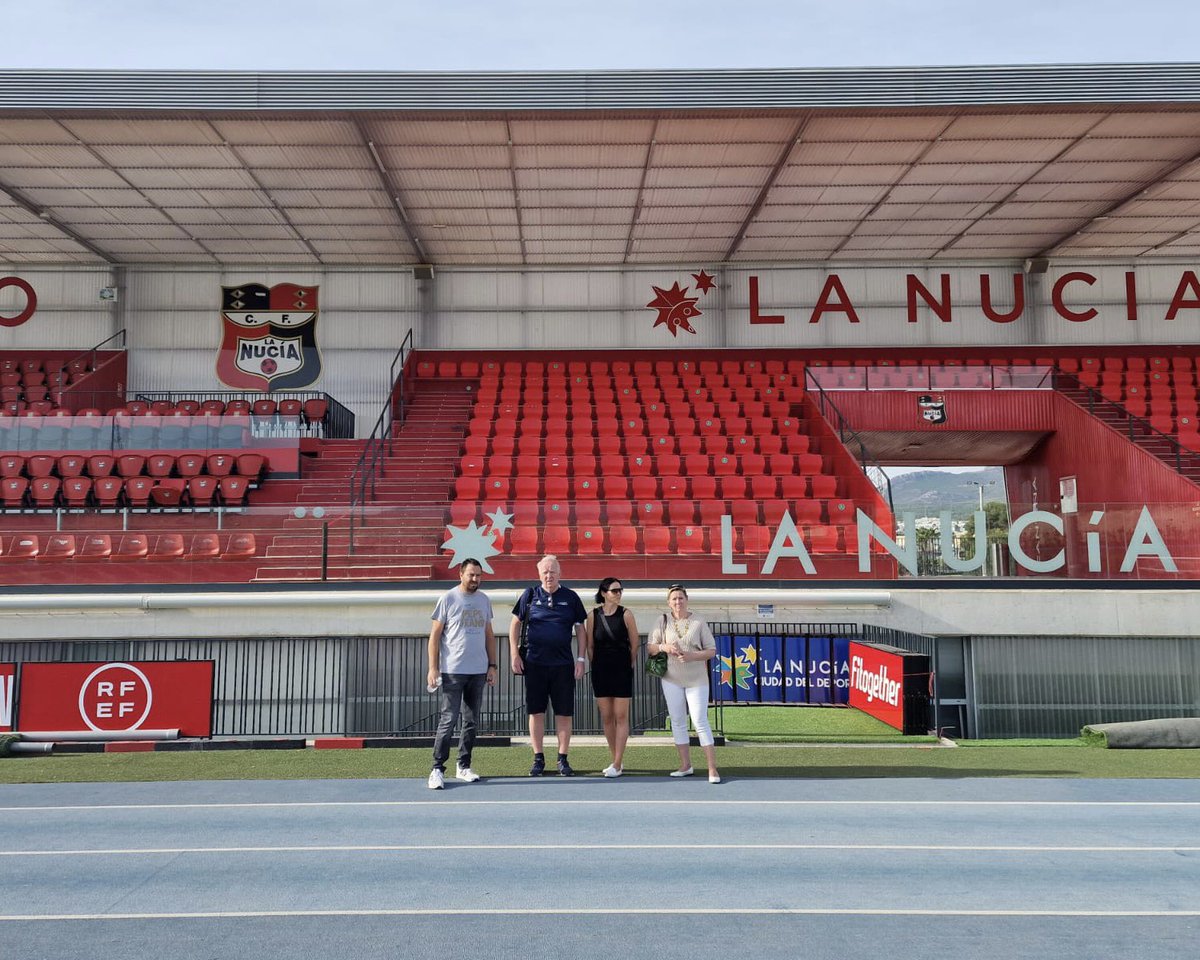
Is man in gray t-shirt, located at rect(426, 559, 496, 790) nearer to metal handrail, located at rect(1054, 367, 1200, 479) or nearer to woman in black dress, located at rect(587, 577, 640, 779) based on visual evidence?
woman in black dress, located at rect(587, 577, 640, 779)

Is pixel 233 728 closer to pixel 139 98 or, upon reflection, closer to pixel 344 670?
pixel 344 670

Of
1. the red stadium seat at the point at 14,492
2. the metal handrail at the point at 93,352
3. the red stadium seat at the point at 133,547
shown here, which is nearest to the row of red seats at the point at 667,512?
the red stadium seat at the point at 133,547

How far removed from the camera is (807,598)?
13.0m

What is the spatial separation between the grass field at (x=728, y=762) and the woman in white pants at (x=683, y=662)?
652 millimetres

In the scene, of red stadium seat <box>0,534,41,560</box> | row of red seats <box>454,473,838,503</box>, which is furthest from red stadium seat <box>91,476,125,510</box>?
row of red seats <box>454,473,838,503</box>

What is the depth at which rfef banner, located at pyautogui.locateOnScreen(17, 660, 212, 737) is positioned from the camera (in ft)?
33.3

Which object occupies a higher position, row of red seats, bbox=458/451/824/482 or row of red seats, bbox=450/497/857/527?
row of red seats, bbox=458/451/824/482

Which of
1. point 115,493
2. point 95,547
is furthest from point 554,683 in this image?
point 115,493

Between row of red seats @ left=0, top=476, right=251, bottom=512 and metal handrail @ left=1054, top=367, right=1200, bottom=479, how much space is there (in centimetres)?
1653

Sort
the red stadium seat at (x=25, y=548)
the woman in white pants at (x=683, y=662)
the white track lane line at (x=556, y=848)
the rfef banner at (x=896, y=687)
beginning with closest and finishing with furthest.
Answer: the white track lane line at (x=556, y=848) < the woman in white pants at (x=683, y=662) < the rfef banner at (x=896, y=687) < the red stadium seat at (x=25, y=548)

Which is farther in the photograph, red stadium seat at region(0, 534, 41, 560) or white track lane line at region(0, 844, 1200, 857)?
red stadium seat at region(0, 534, 41, 560)

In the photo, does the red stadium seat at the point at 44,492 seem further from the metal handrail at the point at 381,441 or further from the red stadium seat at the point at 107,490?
the metal handrail at the point at 381,441

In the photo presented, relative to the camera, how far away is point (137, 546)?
42.9ft

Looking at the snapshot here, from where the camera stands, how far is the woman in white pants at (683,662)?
754 cm
